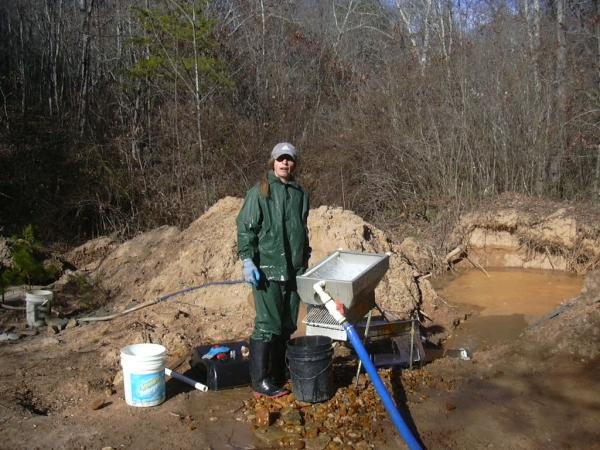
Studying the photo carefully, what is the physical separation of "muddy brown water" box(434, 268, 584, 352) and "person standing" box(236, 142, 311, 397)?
251 cm

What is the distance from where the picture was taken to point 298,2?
18.4 metres

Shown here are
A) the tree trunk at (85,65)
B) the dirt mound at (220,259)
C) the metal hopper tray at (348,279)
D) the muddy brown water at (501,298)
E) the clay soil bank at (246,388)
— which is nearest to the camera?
the clay soil bank at (246,388)

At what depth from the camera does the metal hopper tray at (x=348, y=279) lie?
412 centimetres

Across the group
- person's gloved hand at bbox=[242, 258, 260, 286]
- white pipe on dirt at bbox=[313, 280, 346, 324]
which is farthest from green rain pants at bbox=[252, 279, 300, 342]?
white pipe on dirt at bbox=[313, 280, 346, 324]

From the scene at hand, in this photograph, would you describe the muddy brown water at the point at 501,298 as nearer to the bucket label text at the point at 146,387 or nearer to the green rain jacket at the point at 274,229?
the green rain jacket at the point at 274,229

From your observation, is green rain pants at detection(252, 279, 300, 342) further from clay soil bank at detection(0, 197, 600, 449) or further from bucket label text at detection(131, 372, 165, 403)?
bucket label text at detection(131, 372, 165, 403)

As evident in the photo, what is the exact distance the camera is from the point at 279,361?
478 centimetres

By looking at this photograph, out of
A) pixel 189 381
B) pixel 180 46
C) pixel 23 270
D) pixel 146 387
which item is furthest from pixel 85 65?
pixel 146 387

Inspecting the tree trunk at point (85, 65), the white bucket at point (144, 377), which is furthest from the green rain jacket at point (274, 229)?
the tree trunk at point (85, 65)

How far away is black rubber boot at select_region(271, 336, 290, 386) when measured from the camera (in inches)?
185

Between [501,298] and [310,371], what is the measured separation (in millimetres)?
4366

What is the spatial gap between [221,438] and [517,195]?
7.26m

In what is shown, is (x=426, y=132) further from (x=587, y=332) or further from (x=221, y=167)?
(x=587, y=332)

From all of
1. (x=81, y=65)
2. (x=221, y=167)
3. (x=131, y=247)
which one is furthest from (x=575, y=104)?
(x=81, y=65)
